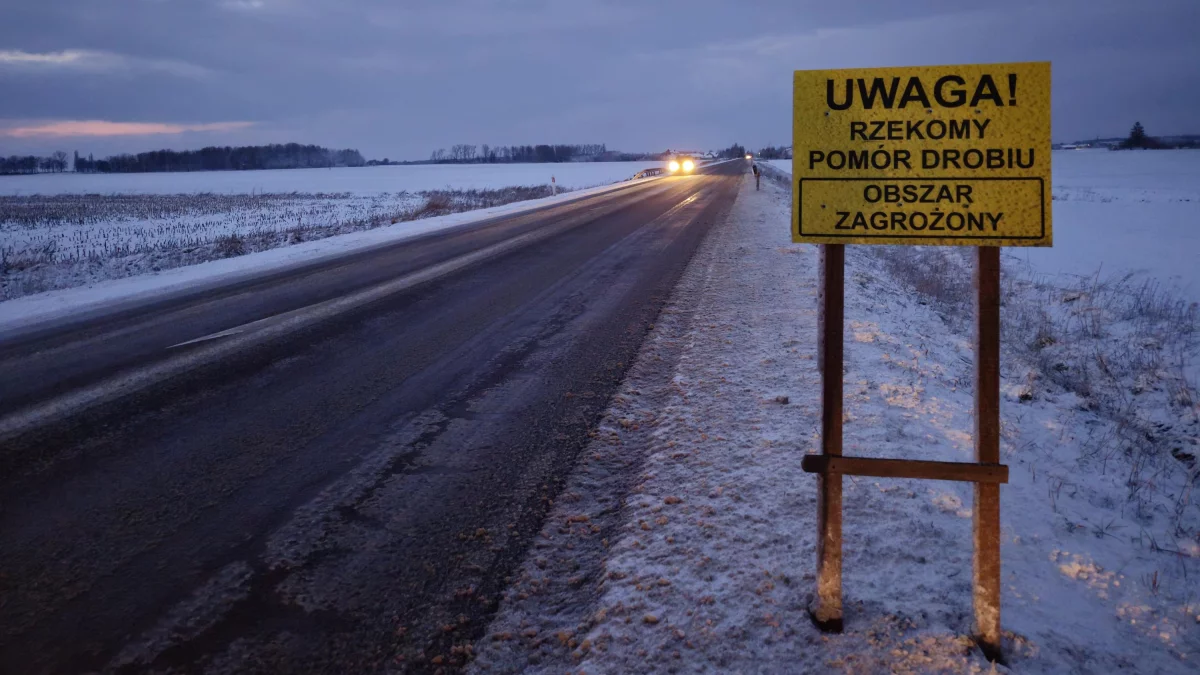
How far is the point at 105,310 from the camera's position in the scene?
9391 millimetres

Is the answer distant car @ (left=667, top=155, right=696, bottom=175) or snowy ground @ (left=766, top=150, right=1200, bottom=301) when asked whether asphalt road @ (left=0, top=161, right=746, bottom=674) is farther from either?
distant car @ (left=667, top=155, right=696, bottom=175)

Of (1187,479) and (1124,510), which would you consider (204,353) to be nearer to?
(1124,510)

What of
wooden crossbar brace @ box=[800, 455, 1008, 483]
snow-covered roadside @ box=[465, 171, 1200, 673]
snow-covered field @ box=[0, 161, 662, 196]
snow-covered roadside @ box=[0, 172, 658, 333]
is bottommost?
snow-covered roadside @ box=[465, 171, 1200, 673]

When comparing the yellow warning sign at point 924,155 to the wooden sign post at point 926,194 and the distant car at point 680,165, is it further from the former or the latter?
the distant car at point 680,165

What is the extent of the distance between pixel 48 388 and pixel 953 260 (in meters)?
15.9

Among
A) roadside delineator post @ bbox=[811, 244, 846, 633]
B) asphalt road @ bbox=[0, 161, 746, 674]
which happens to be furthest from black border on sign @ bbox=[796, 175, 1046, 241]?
asphalt road @ bbox=[0, 161, 746, 674]

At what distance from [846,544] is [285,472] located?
3.14 m

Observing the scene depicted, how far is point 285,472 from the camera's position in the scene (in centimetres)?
431

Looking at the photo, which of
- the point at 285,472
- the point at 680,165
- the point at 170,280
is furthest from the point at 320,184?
the point at 285,472

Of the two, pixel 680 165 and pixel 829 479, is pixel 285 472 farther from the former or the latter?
pixel 680 165

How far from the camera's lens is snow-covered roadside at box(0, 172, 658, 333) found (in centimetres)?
956

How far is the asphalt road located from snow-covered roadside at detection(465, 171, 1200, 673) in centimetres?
35

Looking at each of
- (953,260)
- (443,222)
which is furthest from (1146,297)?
(443,222)

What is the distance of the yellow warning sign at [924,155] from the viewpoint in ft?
8.37
